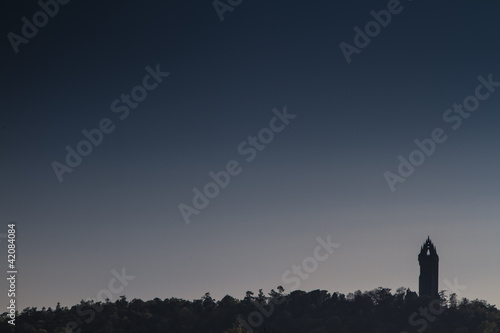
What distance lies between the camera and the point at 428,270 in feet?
609

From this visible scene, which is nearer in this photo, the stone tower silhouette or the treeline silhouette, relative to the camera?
the treeline silhouette

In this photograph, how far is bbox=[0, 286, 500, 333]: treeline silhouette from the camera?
563 ft

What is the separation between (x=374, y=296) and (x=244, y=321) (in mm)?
30479

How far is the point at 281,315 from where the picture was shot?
182 m

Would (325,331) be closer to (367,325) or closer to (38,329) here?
(367,325)

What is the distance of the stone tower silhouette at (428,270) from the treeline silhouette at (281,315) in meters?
2.33

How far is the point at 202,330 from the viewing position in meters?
180

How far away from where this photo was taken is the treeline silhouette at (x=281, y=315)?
172 metres

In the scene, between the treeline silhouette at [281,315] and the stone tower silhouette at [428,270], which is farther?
the stone tower silhouette at [428,270]

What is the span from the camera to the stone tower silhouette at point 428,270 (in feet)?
606

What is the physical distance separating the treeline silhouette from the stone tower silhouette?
2.33m

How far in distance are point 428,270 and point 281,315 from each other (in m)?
30.9

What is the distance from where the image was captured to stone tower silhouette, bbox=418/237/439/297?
606 ft

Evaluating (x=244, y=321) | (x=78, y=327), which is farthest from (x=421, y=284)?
(x=78, y=327)
